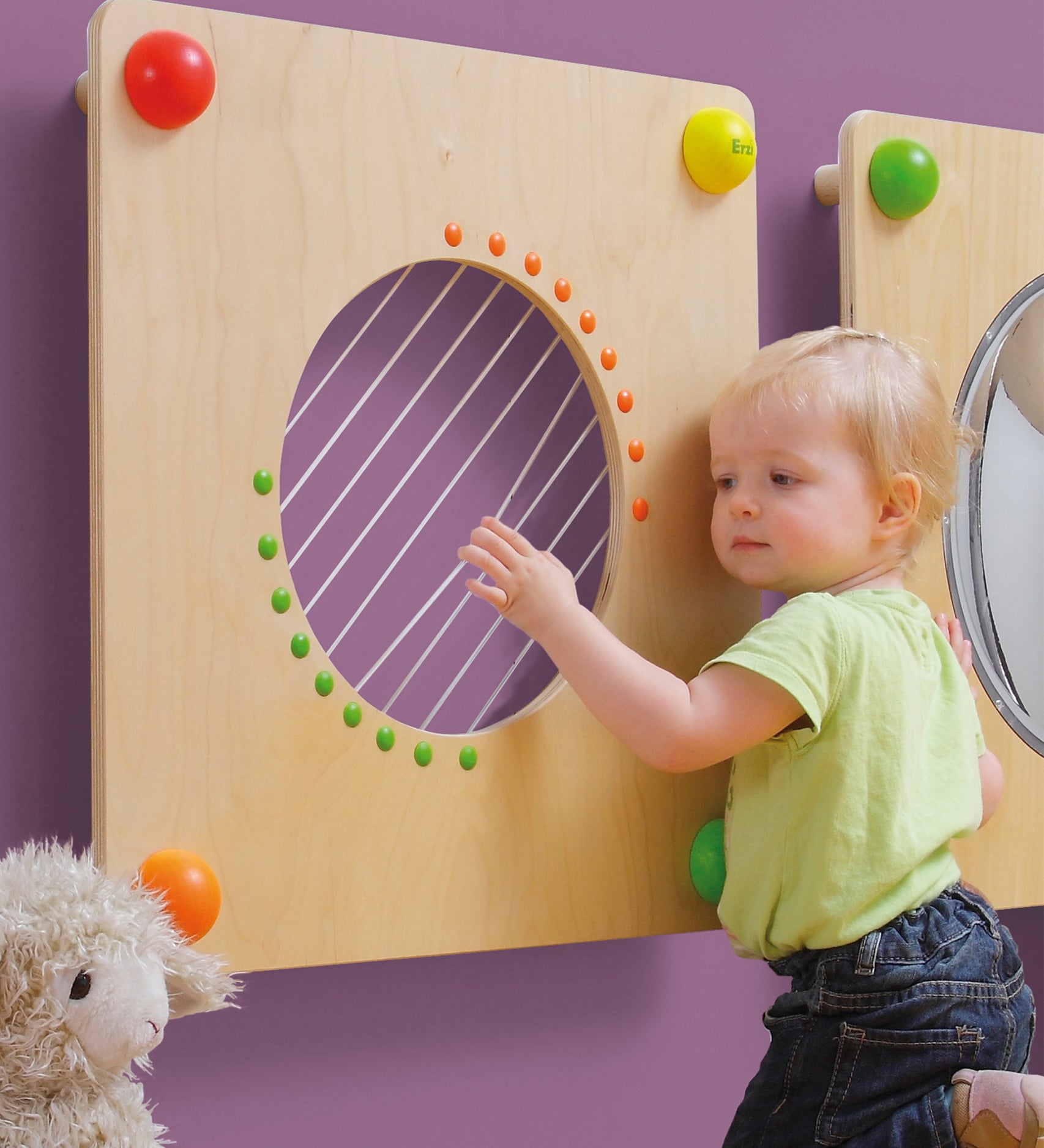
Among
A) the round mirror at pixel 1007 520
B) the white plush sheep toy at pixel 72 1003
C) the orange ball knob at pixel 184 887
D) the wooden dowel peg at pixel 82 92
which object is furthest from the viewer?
the round mirror at pixel 1007 520

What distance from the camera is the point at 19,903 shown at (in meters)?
0.75

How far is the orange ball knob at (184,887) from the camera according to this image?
86cm

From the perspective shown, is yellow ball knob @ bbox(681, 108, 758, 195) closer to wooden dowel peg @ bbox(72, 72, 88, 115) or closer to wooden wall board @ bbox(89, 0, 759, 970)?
wooden wall board @ bbox(89, 0, 759, 970)

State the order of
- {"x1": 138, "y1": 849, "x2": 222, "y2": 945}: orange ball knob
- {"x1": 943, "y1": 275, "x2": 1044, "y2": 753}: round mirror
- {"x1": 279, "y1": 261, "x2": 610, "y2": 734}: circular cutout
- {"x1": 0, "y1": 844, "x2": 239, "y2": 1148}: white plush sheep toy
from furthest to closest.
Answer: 1. {"x1": 943, "y1": 275, "x2": 1044, "y2": 753}: round mirror
2. {"x1": 279, "y1": 261, "x2": 610, "y2": 734}: circular cutout
3. {"x1": 138, "y1": 849, "x2": 222, "y2": 945}: orange ball knob
4. {"x1": 0, "y1": 844, "x2": 239, "y2": 1148}: white plush sheep toy

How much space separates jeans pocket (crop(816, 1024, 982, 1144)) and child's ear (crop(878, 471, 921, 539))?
14.8 inches

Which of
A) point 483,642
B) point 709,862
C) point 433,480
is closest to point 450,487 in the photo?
point 433,480

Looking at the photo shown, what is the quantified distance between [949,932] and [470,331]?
0.63 metres

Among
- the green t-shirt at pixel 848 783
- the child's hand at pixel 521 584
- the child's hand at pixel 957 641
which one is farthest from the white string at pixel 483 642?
the child's hand at pixel 957 641

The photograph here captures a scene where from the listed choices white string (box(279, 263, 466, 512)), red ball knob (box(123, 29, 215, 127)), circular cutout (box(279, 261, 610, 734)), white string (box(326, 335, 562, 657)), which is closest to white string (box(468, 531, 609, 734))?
circular cutout (box(279, 261, 610, 734))

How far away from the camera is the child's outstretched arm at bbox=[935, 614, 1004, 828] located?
1.12 meters

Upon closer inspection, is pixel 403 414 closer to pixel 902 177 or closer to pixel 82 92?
pixel 82 92

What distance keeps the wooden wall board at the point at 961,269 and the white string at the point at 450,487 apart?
0.95ft

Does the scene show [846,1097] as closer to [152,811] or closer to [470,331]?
[152,811]

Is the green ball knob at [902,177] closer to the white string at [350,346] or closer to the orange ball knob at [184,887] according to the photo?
the white string at [350,346]
